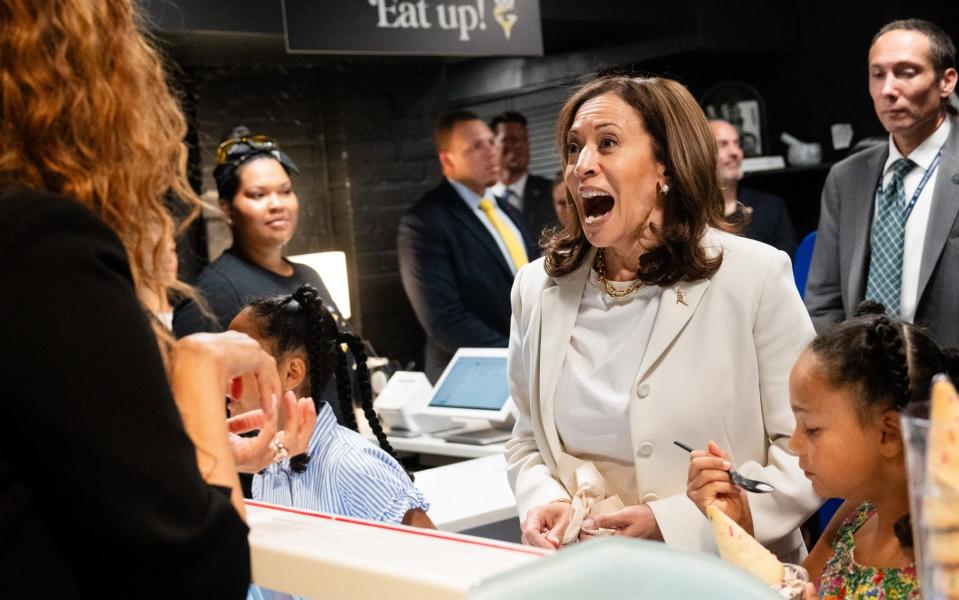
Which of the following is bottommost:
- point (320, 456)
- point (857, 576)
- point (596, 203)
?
point (857, 576)

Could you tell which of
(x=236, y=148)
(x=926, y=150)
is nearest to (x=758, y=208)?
(x=926, y=150)

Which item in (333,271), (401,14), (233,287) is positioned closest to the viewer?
(233,287)

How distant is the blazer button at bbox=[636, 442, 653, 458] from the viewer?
182 cm

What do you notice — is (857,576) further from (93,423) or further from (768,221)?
(768,221)

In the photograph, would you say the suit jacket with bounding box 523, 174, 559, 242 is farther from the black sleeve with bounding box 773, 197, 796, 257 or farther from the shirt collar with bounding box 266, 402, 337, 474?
the shirt collar with bounding box 266, 402, 337, 474

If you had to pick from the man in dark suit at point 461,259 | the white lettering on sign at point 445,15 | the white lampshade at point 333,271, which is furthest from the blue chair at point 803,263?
the white lampshade at point 333,271

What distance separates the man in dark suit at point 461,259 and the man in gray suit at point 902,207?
1.67m

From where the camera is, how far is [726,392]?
6.02 feet

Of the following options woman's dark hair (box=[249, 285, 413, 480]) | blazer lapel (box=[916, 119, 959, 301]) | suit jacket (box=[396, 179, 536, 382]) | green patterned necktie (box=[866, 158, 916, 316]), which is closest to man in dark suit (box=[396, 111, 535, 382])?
suit jacket (box=[396, 179, 536, 382])

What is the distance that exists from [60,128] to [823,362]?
1.15m

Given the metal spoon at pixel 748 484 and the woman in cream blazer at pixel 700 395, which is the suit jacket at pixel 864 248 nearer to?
the woman in cream blazer at pixel 700 395

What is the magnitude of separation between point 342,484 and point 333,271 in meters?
2.95

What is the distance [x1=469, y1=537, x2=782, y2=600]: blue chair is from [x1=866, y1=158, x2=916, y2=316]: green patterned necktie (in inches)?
108

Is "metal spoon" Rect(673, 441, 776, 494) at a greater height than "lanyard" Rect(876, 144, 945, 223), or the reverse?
"lanyard" Rect(876, 144, 945, 223)
